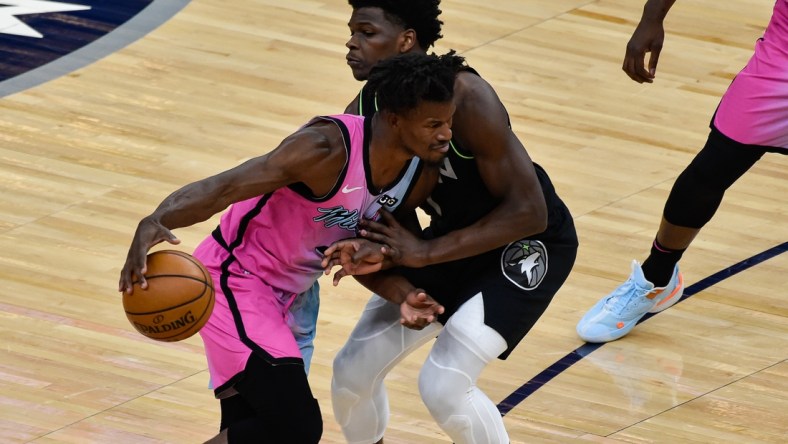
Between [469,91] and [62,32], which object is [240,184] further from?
[62,32]

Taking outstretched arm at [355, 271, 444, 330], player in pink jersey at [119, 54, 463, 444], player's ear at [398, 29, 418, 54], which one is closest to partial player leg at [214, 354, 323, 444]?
player in pink jersey at [119, 54, 463, 444]

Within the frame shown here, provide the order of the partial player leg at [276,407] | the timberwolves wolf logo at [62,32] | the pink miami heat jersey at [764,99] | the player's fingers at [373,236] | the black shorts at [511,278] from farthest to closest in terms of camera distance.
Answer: the timberwolves wolf logo at [62,32], the pink miami heat jersey at [764,99], the black shorts at [511,278], the player's fingers at [373,236], the partial player leg at [276,407]

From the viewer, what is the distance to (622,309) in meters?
5.71

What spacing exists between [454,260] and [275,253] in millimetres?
539

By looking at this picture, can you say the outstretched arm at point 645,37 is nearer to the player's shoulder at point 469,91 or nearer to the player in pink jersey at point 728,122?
the player in pink jersey at point 728,122

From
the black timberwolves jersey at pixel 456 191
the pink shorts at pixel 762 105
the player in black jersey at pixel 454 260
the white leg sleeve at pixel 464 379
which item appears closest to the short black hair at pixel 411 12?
the player in black jersey at pixel 454 260

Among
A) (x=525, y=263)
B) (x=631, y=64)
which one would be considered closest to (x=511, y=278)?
(x=525, y=263)

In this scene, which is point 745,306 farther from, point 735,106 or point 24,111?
point 24,111

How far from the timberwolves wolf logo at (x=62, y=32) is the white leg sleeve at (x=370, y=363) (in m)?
3.99

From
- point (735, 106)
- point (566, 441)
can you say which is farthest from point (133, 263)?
point (735, 106)

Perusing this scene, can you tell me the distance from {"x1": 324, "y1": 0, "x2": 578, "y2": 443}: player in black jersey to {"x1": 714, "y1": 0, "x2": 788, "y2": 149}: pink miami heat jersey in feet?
3.84

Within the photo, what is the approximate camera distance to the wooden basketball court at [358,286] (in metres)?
5.08

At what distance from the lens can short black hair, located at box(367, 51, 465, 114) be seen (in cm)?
382

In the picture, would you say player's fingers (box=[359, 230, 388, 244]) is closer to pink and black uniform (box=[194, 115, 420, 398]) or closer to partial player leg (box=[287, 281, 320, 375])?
pink and black uniform (box=[194, 115, 420, 398])
